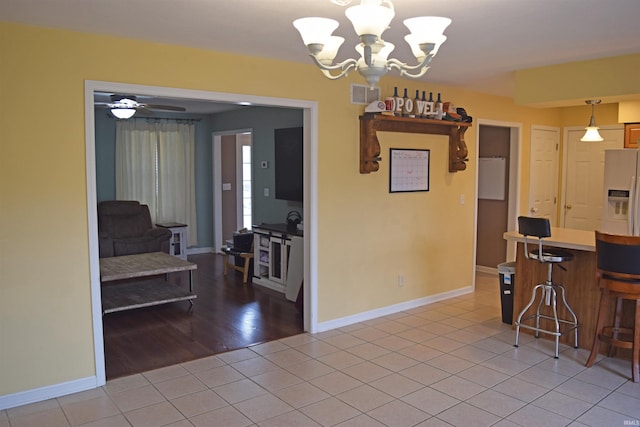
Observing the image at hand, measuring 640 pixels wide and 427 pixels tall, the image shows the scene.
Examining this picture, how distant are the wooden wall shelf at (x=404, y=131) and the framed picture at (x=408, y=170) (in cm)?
23

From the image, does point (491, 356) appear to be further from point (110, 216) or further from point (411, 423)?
point (110, 216)

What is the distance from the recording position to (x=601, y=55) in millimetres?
4043

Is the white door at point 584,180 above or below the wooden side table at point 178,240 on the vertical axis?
above

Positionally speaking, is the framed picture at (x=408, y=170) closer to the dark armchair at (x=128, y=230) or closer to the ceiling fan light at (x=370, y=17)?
the ceiling fan light at (x=370, y=17)

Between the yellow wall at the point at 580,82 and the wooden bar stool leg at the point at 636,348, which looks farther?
the yellow wall at the point at 580,82

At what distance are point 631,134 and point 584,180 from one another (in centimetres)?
104

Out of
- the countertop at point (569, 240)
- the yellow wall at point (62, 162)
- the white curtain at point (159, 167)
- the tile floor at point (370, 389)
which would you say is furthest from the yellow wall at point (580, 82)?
the white curtain at point (159, 167)

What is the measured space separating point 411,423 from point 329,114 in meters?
2.71

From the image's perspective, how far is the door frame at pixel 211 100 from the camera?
3.34 m

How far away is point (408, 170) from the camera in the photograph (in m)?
5.18

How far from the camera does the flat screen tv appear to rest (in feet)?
20.4

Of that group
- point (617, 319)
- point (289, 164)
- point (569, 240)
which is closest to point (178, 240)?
point (289, 164)

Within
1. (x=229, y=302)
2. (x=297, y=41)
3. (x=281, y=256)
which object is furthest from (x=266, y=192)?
(x=297, y=41)

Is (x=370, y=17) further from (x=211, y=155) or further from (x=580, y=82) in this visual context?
(x=211, y=155)
